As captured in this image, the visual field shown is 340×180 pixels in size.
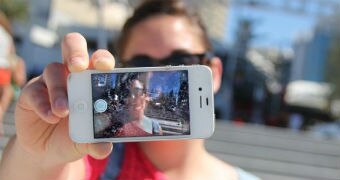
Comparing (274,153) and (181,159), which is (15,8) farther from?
(181,159)

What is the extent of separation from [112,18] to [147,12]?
1553 centimetres

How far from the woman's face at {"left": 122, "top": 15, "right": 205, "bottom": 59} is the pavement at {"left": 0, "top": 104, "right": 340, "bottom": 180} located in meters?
3.25

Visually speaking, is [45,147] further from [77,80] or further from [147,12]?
[147,12]

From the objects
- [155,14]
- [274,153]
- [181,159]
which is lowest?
[274,153]

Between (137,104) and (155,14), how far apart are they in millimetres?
591

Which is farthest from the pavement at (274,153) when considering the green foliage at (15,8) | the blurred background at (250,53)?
the green foliage at (15,8)

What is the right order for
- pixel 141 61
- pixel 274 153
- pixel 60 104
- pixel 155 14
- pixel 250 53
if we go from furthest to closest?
pixel 250 53 → pixel 274 153 → pixel 155 14 → pixel 141 61 → pixel 60 104

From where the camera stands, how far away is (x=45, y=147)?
1.06 m

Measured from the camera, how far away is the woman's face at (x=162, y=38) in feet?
4.94

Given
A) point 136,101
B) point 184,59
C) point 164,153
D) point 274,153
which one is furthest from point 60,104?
point 274,153

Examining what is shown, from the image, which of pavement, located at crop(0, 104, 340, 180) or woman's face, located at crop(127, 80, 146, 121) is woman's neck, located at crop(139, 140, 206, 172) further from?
pavement, located at crop(0, 104, 340, 180)

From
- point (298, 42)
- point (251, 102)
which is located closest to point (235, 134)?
point (251, 102)

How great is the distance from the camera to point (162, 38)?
152cm

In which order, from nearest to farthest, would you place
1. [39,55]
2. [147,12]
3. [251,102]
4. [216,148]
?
[147,12]
[216,148]
[39,55]
[251,102]
